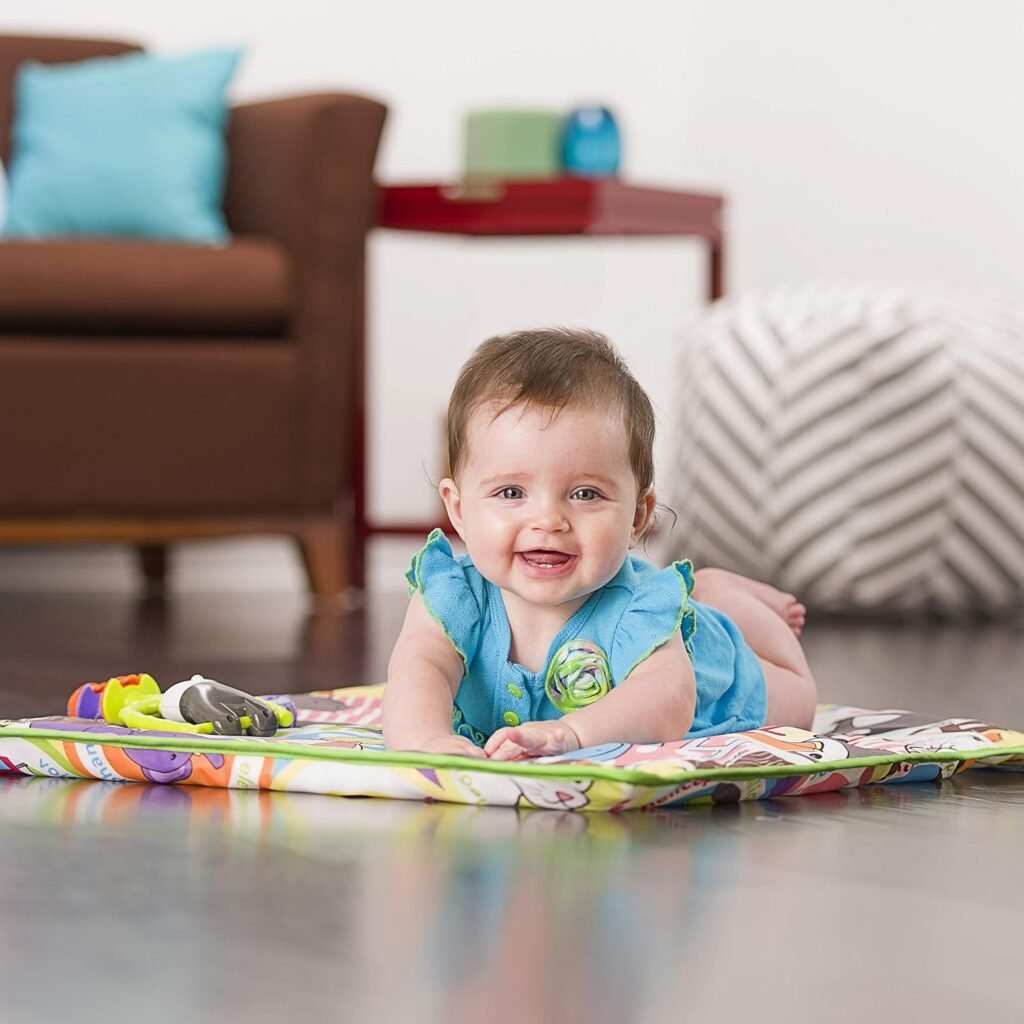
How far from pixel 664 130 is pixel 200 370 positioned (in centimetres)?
217

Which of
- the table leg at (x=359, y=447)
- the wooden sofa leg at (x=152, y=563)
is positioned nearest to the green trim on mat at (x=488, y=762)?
the table leg at (x=359, y=447)

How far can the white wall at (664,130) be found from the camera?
3.95 metres

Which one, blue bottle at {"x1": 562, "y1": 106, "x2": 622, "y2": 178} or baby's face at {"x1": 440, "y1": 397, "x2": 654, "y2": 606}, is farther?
blue bottle at {"x1": 562, "y1": 106, "x2": 622, "y2": 178}

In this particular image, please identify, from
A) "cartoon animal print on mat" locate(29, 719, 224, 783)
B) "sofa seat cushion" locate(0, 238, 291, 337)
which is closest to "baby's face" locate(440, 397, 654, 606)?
"cartoon animal print on mat" locate(29, 719, 224, 783)

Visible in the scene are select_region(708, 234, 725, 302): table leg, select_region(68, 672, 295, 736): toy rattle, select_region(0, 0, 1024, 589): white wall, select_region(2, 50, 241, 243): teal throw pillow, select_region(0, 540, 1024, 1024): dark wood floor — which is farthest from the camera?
select_region(0, 0, 1024, 589): white wall

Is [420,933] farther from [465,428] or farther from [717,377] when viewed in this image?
[717,377]

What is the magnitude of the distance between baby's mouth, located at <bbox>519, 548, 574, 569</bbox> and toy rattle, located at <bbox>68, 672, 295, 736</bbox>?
24cm

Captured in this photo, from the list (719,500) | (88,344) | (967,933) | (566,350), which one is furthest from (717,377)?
(967,933)

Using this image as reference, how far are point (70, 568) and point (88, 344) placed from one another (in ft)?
3.37

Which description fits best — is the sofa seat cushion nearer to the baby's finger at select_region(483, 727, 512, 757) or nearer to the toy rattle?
the toy rattle

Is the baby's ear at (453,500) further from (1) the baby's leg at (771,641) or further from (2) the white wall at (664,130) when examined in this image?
(2) the white wall at (664,130)

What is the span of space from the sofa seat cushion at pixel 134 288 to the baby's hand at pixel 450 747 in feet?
5.54

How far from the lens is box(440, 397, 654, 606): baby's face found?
1.27 metres

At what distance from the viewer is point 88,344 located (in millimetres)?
2781
